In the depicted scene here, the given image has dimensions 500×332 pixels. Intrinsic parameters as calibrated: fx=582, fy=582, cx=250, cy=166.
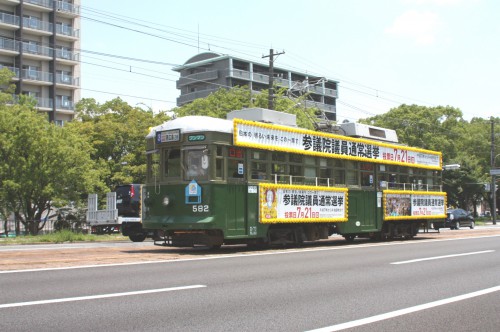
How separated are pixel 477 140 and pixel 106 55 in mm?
58940

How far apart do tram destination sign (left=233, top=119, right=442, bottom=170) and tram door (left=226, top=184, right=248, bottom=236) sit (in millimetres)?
1243

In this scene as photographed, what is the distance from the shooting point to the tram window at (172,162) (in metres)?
15.5

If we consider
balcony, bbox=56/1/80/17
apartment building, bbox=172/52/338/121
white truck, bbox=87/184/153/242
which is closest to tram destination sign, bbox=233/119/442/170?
white truck, bbox=87/184/153/242

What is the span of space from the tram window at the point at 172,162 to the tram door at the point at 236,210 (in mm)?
1481

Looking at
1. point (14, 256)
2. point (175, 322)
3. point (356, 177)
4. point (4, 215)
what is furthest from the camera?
point (4, 215)

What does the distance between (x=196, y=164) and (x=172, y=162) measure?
0.81 meters

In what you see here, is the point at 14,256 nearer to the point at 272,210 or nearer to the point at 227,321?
the point at 272,210

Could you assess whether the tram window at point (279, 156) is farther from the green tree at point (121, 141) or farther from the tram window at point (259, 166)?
the green tree at point (121, 141)

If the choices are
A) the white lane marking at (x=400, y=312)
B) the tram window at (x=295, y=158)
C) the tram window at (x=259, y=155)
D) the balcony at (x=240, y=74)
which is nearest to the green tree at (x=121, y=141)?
the tram window at (x=295, y=158)

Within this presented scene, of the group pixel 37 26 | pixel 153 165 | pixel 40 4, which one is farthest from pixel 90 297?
pixel 40 4

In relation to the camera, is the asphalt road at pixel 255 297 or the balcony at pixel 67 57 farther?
the balcony at pixel 67 57

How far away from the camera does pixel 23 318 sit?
6211 millimetres

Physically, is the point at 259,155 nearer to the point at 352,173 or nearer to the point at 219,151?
the point at 219,151

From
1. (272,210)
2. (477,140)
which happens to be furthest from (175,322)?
(477,140)
